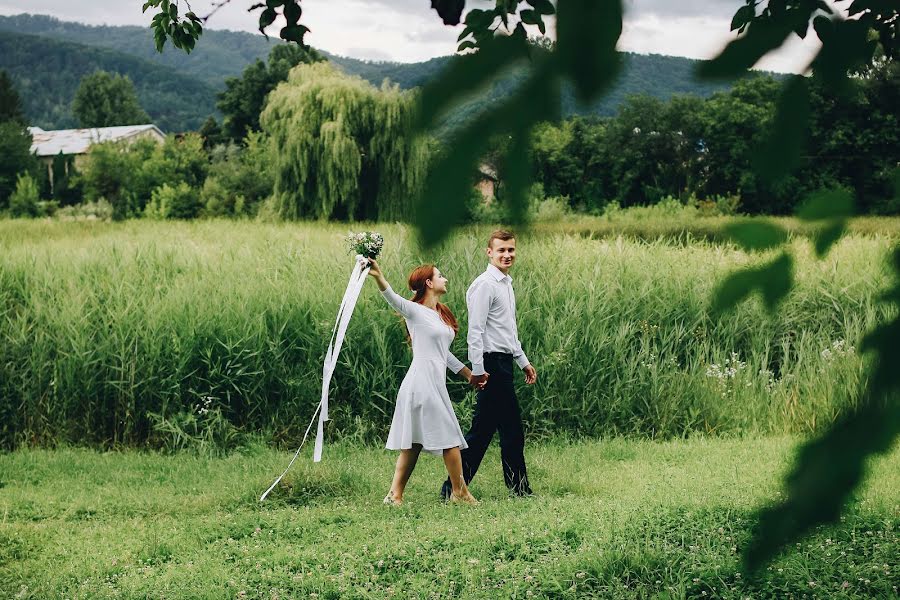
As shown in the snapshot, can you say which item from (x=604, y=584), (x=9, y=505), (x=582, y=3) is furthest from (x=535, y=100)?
(x=9, y=505)

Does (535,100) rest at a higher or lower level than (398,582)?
higher

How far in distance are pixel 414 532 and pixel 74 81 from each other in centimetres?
14468

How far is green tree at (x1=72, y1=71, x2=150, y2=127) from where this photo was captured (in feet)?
269

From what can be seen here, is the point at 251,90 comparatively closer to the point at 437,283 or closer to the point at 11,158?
the point at 11,158

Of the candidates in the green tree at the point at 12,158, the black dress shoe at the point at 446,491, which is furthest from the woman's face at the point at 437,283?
the green tree at the point at 12,158

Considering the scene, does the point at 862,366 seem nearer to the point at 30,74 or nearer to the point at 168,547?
the point at 168,547

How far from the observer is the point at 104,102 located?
8200 centimetres

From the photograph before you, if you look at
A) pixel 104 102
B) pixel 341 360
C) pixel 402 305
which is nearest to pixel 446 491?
pixel 402 305

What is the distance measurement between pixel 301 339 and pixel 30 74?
147899 mm

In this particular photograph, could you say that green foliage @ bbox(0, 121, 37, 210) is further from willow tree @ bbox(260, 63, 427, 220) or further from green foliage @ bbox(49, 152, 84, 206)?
willow tree @ bbox(260, 63, 427, 220)

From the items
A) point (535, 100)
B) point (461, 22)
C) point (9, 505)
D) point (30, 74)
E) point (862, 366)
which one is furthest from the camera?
point (30, 74)

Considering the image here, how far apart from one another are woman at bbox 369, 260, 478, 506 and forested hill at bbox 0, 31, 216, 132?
98447 mm

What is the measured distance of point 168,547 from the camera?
4770 millimetres

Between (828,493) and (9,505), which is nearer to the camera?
(828,493)
